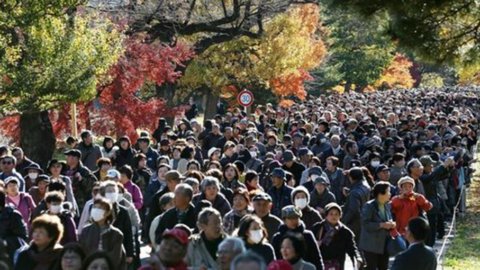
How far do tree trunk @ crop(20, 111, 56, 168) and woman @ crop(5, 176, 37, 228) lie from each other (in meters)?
10.5

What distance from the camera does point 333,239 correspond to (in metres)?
10.5

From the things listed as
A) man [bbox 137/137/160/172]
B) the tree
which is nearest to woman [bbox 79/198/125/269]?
man [bbox 137/137/160/172]

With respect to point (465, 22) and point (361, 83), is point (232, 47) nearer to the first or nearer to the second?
point (465, 22)

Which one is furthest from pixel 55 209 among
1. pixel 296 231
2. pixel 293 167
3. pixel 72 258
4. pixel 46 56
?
pixel 46 56

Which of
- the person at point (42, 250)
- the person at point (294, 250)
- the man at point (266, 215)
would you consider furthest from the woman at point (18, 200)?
the person at point (294, 250)

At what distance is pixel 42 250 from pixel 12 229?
1.84 m

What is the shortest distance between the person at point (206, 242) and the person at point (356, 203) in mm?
3997

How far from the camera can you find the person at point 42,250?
8352 mm

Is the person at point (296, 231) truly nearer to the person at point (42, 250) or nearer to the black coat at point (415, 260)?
the black coat at point (415, 260)

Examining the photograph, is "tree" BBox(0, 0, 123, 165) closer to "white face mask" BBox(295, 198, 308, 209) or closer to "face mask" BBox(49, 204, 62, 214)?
"face mask" BBox(49, 204, 62, 214)

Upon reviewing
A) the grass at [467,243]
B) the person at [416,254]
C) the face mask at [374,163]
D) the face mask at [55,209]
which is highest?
the face mask at [374,163]

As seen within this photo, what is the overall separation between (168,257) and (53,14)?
11169 millimetres

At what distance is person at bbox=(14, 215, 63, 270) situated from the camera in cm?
835

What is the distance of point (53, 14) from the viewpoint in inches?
711
